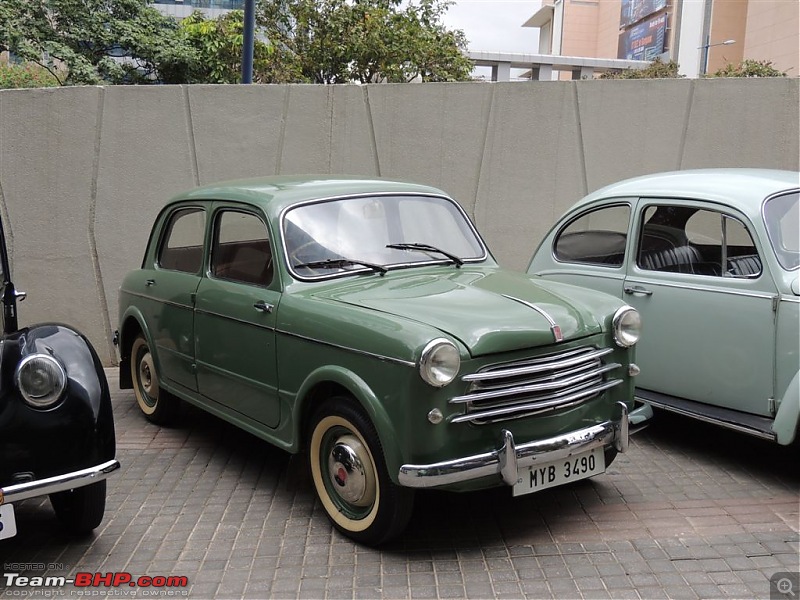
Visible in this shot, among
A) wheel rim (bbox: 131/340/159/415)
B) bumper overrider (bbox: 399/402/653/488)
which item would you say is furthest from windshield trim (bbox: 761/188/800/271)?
wheel rim (bbox: 131/340/159/415)

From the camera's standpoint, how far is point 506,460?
347 cm

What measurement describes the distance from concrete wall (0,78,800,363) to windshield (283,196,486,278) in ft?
9.94

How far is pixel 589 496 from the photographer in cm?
442

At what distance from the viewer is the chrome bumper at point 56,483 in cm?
317

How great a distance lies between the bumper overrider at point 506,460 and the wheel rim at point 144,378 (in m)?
3.10

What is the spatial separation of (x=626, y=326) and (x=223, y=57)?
2008 cm

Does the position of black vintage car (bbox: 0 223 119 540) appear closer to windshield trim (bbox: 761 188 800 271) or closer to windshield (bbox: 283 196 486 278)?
windshield (bbox: 283 196 486 278)

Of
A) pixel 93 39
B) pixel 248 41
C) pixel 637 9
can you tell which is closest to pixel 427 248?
pixel 248 41

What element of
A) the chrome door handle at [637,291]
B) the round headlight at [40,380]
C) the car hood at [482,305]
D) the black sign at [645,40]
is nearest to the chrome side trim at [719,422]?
the chrome door handle at [637,291]

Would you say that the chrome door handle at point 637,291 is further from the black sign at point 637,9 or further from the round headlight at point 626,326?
the black sign at point 637,9

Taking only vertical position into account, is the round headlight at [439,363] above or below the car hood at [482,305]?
below

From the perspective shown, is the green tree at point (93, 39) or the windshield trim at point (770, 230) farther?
the green tree at point (93, 39)

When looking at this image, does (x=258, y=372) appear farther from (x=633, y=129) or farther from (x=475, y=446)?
(x=633, y=129)

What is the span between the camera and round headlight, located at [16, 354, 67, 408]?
3.36 meters
